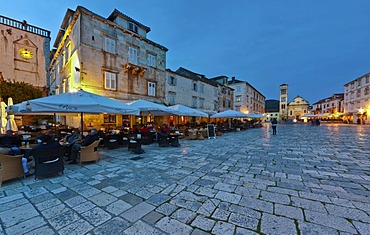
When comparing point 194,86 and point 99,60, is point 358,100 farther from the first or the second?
point 99,60

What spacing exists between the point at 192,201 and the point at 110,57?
13867mm

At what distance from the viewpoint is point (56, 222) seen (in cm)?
234

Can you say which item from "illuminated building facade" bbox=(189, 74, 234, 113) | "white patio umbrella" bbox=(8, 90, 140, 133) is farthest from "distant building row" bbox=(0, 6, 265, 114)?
"white patio umbrella" bbox=(8, 90, 140, 133)

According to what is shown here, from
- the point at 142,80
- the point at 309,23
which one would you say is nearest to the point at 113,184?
the point at 142,80

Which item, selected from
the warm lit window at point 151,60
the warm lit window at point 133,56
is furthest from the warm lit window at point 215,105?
the warm lit window at point 133,56

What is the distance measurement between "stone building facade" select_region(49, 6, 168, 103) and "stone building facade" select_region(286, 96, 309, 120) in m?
64.2

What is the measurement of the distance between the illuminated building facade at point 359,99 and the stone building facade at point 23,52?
2207 inches

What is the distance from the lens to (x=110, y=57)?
13.0 metres

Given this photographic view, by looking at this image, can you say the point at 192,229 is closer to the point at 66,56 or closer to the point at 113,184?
the point at 113,184

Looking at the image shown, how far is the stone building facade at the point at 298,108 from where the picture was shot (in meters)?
59.2

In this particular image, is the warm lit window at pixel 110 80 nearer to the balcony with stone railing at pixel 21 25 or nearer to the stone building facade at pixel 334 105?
the balcony with stone railing at pixel 21 25

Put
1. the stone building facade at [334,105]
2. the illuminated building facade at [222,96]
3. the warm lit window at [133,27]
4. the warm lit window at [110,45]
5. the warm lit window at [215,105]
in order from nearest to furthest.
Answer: the warm lit window at [110,45] → the warm lit window at [133,27] → the warm lit window at [215,105] → the illuminated building facade at [222,96] → the stone building facade at [334,105]

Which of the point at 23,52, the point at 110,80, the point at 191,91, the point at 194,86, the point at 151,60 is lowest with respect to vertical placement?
the point at 110,80

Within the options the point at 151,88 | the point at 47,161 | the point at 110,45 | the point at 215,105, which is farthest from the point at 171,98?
the point at 47,161
